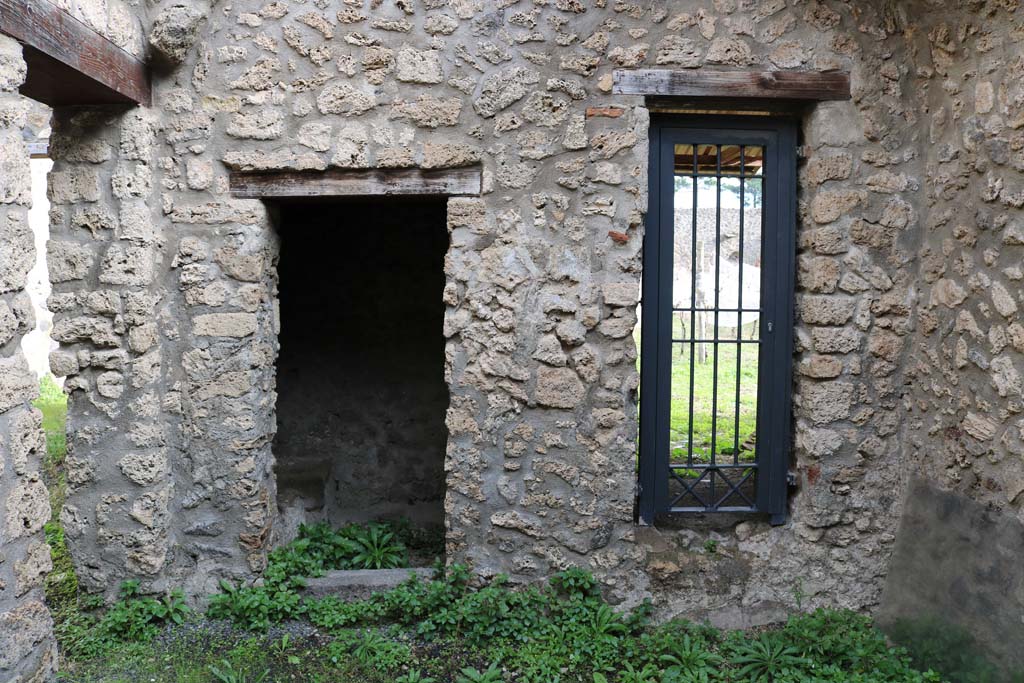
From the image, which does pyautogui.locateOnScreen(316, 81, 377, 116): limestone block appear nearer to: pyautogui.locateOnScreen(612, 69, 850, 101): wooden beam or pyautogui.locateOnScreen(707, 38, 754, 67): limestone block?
pyautogui.locateOnScreen(612, 69, 850, 101): wooden beam

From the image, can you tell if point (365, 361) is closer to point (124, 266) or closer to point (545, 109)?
point (124, 266)

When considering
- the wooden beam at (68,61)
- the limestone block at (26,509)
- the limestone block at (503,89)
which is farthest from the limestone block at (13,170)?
the limestone block at (503,89)

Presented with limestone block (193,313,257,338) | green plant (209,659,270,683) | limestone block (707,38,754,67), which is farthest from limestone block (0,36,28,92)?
limestone block (707,38,754,67)

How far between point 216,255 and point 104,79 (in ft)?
3.01

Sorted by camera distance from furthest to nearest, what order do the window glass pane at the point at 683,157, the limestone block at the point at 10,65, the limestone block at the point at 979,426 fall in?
the window glass pane at the point at 683,157 → the limestone block at the point at 979,426 → the limestone block at the point at 10,65

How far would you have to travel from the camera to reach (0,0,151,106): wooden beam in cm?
268

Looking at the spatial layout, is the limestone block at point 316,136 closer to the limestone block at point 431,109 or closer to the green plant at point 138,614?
the limestone block at point 431,109

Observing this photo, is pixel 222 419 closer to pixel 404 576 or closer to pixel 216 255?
pixel 216 255

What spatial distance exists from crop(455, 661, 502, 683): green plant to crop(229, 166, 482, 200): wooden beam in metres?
2.26

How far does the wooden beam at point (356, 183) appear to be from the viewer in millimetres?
3625

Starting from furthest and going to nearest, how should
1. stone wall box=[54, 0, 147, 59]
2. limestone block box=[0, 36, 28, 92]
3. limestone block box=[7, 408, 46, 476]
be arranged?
1. stone wall box=[54, 0, 147, 59]
2. limestone block box=[7, 408, 46, 476]
3. limestone block box=[0, 36, 28, 92]

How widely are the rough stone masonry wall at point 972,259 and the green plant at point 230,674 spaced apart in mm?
3337

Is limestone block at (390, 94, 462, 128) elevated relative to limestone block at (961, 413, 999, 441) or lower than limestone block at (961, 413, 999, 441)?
elevated

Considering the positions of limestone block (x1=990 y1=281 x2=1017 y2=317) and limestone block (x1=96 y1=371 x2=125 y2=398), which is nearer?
limestone block (x1=990 y1=281 x2=1017 y2=317)
